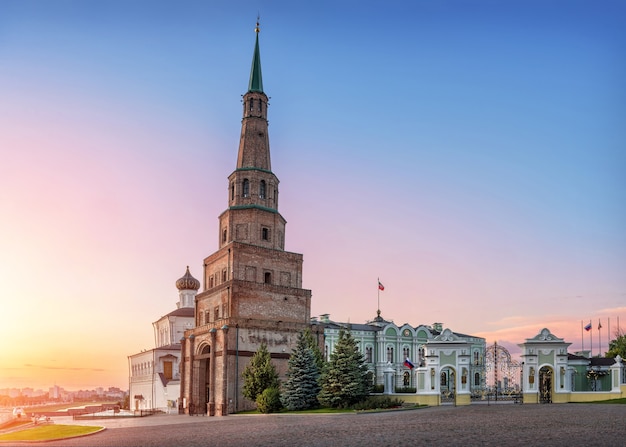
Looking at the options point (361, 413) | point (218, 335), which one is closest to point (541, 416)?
point (361, 413)

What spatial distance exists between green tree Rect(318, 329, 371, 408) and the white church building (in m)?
24.0

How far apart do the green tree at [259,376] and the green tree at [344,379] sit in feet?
Answer: 17.1

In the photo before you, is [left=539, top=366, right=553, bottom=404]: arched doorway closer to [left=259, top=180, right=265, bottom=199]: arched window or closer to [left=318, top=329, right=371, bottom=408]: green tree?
[left=318, top=329, right=371, bottom=408]: green tree

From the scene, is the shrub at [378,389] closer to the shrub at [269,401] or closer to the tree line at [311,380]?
the tree line at [311,380]

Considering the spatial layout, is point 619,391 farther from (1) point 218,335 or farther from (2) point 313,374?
(1) point 218,335

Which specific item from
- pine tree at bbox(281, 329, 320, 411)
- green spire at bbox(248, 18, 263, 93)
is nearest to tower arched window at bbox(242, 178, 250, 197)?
green spire at bbox(248, 18, 263, 93)

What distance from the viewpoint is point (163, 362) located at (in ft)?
225

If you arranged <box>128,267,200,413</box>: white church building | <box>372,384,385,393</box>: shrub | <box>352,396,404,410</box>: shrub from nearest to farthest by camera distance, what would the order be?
<box>352,396,404,410</box>: shrub < <box>372,384,385,393</box>: shrub < <box>128,267,200,413</box>: white church building

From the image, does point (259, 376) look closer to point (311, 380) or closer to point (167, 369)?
point (311, 380)

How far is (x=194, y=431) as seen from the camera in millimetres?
27062

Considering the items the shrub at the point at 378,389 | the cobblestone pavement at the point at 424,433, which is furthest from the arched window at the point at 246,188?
the cobblestone pavement at the point at 424,433

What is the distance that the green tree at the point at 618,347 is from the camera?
218 ft

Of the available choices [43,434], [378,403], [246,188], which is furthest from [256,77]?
[43,434]

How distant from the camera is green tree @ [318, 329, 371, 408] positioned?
37250 millimetres
